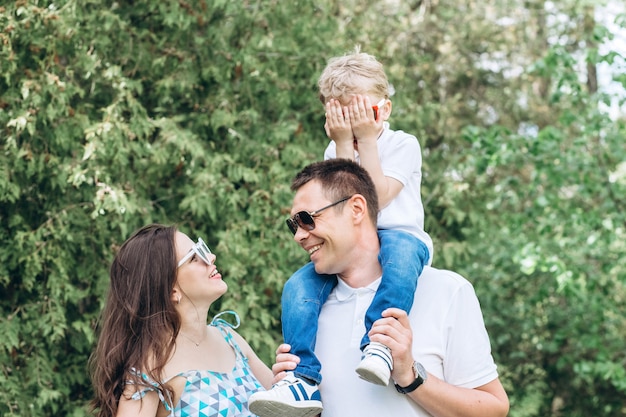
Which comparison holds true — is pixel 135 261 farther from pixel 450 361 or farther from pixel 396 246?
pixel 450 361

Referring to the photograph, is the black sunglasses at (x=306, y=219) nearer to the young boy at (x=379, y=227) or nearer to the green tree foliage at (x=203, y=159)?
the young boy at (x=379, y=227)

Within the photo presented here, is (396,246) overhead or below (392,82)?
overhead

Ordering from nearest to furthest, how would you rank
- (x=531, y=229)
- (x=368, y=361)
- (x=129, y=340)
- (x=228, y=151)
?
(x=368, y=361), (x=129, y=340), (x=228, y=151), (x=531, y=229)

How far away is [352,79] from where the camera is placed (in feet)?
10.5

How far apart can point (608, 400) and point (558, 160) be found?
4356 millimetres

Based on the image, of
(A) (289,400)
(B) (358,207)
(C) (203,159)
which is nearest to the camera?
(A) (289,400)

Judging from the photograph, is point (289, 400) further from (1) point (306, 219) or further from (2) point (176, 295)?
(2) point (176, 295)

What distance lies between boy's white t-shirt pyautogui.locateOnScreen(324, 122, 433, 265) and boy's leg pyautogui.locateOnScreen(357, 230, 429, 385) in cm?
12

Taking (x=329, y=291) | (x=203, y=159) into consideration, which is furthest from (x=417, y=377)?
(x=203, y=159)

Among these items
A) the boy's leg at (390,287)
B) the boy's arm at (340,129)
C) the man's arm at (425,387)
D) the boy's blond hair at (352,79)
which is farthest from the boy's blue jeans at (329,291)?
the boy's blond hair at (352,79)

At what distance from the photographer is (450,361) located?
2.68 metres

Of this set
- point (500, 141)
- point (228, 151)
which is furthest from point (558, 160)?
point (228, 151)

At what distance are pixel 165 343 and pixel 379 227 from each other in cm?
86

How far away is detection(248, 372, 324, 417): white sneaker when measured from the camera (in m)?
2.65
